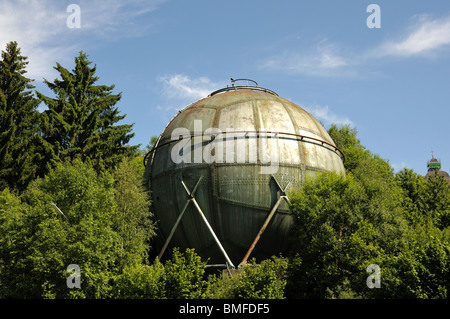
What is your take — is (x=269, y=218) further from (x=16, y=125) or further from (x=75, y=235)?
(x=16, y=125)

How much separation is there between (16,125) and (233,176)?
67.8 feet

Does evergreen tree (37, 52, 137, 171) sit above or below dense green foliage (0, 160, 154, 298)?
above


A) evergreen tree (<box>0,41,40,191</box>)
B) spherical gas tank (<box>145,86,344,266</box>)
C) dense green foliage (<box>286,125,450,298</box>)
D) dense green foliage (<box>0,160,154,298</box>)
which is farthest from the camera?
evergreen tree (<box>0,41,40,191</box>)

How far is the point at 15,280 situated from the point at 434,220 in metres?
27.0

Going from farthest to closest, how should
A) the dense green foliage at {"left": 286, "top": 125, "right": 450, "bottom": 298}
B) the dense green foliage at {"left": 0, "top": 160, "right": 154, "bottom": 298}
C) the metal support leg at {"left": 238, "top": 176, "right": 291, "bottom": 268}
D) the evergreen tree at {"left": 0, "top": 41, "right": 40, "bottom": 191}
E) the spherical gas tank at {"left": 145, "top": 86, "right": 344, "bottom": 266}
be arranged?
the evergreen tree at {"left": 0, "top": 41, "right": 40, "bottom": 191} < the spherical gas tank at {"left": 145, "top": 86, "right": 344, "bottom": 266} < the metal support leg at {"left": 238, "top": 176, "right": 291, "bottom": 268} < the dense green foliage at {"left": 0, "top": 160, "right": 154, "bottom": 298} < the dense green foliage at {"left": 286, "top": 125, "right": 450, "bottom": 298}

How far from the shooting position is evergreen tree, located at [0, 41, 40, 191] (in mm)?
31125

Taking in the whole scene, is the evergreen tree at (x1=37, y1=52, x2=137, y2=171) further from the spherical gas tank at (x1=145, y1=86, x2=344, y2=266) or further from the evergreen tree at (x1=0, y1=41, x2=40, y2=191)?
the spherical gas tank at (x1=145, y1=86, x2=344, y2=266)

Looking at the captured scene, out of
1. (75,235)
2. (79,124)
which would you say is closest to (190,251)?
(75,235)

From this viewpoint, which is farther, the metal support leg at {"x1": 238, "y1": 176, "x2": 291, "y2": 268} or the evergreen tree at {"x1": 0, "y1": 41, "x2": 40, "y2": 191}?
the evergreen tree at {"x1": 0, "y1": 41, "x2": 40, "y2": 191}

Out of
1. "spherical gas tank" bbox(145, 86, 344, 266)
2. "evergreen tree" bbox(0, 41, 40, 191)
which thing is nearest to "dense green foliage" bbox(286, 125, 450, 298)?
"spherical gas tank" bbox(145, 86, 344, 266)

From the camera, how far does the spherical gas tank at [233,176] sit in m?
20.9

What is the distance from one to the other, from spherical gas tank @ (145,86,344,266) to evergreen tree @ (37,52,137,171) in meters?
11.6
